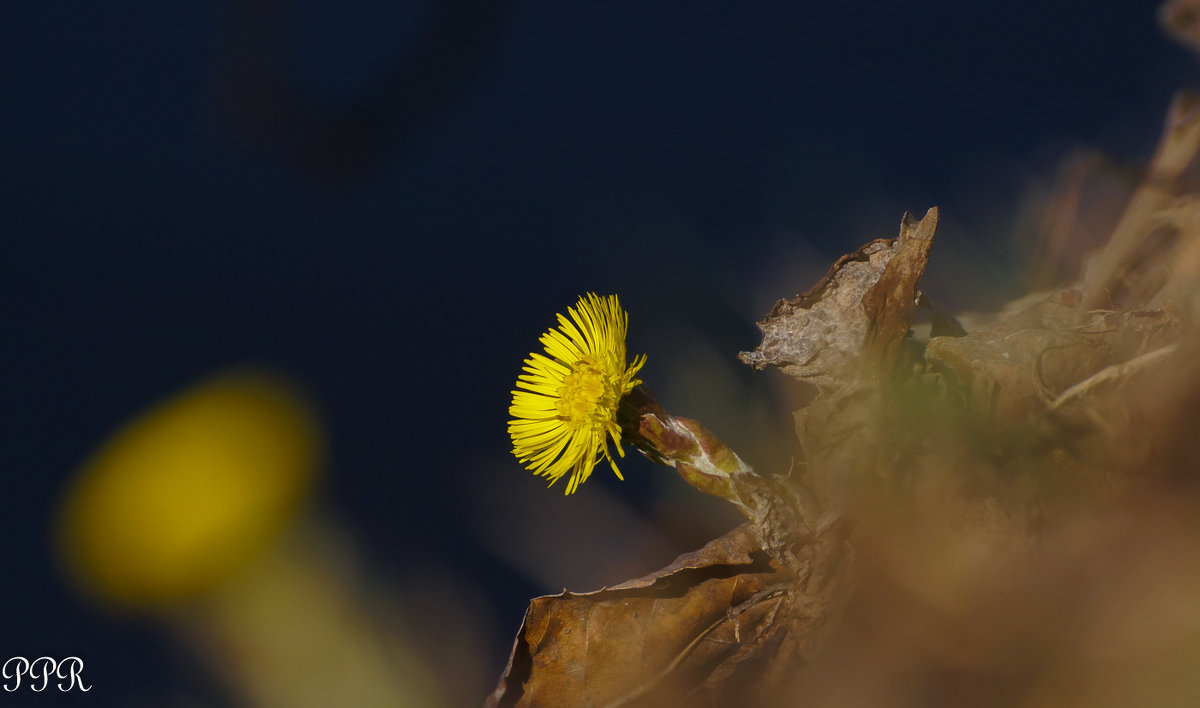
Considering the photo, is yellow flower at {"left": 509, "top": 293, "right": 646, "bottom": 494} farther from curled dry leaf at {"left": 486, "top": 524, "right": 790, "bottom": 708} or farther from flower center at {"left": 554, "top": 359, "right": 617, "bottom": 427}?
curled dry leaf at {"left": 486, "top": 524, "right": 790, "bottom": 708}

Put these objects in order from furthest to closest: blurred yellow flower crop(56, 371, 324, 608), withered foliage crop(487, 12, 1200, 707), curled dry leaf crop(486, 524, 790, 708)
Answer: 1. blurred yellow flower crop(56, 371, 324, 608)
2. curled dry leaf crop(486, 524, 790, 708)
3. withered foliage crop(487, 12, 1200, 707)

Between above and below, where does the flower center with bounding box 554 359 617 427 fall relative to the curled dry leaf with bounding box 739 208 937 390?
below

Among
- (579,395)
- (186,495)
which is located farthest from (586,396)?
(186,495)

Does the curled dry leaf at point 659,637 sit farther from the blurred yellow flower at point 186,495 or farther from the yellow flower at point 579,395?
the blurred yellow flower at point 186,495

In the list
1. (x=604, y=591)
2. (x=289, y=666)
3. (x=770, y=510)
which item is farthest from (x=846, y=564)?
(x=289, y=666)

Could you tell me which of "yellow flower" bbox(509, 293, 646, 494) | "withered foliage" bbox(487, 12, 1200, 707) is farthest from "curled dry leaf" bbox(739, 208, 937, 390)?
"yellow flower" bbox(509, 293, 646, 494)

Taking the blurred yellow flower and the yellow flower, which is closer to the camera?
the yellow flower

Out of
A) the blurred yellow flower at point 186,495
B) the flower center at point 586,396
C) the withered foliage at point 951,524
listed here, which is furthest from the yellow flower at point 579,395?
the blurred yellow flower at point 186,495

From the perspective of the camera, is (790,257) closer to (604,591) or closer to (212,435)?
(604,591)
